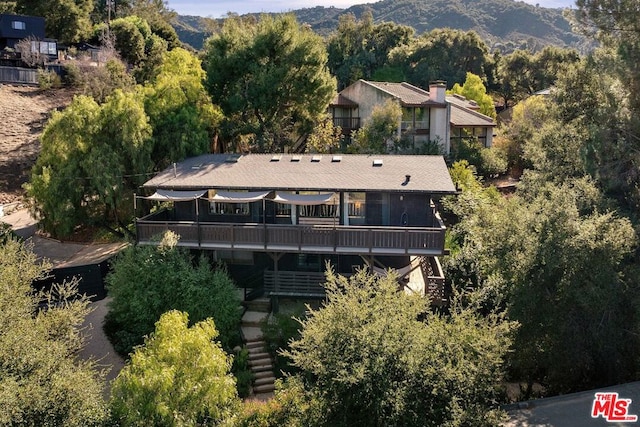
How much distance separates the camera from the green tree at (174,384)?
1080 centimetres

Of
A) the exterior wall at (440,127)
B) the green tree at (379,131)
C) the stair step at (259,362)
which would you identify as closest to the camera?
the stair step at (259,362)

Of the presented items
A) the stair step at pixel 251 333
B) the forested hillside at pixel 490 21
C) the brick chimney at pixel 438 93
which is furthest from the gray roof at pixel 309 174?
the forested hillside at pixel 490 21

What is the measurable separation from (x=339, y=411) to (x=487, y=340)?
394 centimetres

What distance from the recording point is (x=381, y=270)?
771 inches

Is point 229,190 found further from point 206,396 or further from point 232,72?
point 232,72

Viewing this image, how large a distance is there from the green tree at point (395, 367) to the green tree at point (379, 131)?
21097 mm

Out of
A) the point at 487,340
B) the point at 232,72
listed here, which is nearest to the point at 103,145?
the point at 232,72

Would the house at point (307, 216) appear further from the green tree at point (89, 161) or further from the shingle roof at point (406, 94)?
the shingle roof at point (406, 94)

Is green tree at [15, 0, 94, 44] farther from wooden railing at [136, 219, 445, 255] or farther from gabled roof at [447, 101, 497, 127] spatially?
wooden railing at [136, 219, 445, 255]

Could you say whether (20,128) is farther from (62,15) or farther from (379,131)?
(379,131)

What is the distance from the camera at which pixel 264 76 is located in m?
29.5

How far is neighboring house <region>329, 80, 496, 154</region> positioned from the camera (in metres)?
34.6

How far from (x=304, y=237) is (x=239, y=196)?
322 cm

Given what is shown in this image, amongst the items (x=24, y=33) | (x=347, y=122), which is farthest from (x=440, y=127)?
(x=24, y=33)
